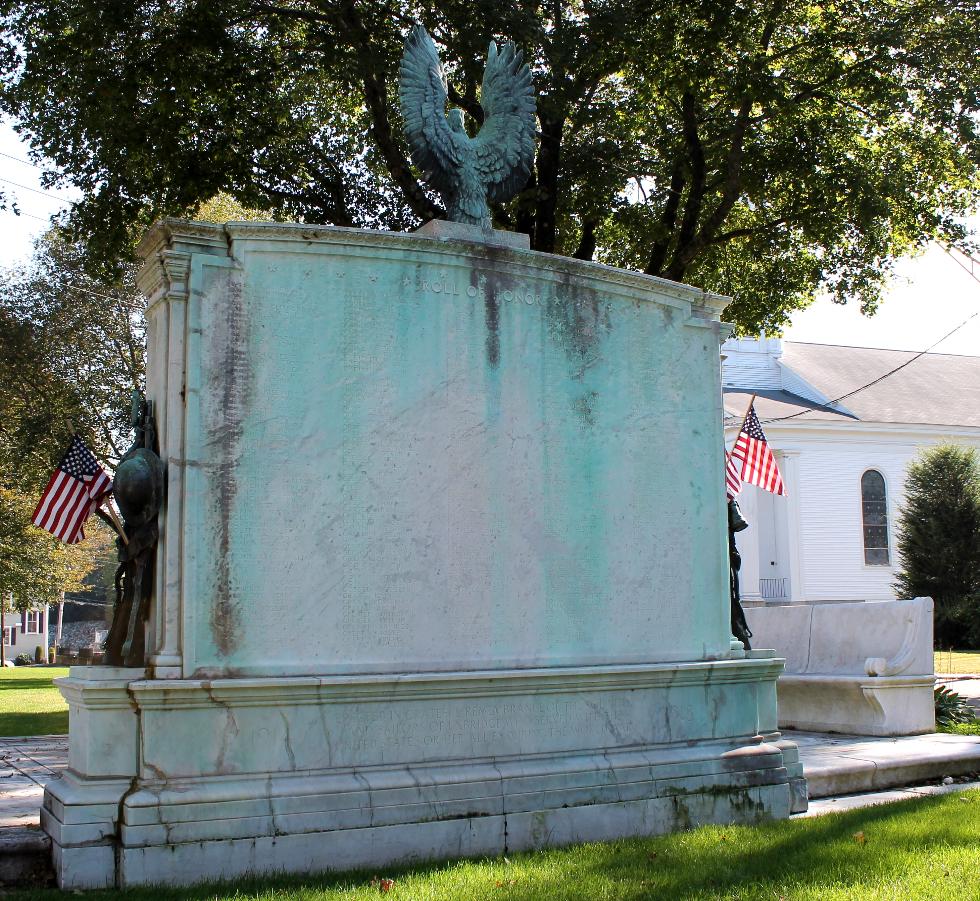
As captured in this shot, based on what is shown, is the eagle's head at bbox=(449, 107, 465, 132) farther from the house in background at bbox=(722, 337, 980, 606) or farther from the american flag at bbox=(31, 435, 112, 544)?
the house in background at bbox=(722, 337, 980, 606)

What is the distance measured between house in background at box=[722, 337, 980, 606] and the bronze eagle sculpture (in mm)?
25262

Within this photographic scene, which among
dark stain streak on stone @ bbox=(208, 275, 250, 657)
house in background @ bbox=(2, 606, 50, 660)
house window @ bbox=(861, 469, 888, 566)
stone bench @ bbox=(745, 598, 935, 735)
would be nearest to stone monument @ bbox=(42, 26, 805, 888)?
dark stain streak on stone @ bbox=(208, 275, 250, 657)

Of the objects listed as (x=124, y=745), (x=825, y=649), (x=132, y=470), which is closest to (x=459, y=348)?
(x=132, y=470)

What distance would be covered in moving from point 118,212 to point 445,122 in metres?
10.1

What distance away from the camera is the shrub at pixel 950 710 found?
43.2 ft

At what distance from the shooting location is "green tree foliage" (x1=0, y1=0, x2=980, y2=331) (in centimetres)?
1489

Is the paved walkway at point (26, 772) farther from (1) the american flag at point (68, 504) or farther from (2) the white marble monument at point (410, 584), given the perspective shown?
(1) the american flag at point (68, 504)

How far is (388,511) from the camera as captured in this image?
6.93 metres

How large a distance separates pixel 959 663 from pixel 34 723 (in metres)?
20.0

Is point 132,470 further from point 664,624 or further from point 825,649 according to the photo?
point 825,649

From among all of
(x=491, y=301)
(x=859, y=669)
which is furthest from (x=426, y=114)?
(x=859, y=669)

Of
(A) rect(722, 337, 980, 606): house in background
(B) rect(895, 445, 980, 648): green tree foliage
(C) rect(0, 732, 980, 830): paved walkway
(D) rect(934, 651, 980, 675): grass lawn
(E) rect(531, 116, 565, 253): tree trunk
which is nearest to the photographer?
(C) rect(0, 732, 980, 830): paved walkway

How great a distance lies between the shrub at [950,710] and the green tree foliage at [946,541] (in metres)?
19.2

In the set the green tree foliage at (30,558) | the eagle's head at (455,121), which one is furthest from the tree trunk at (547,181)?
the green tree foliage at (30,558)
